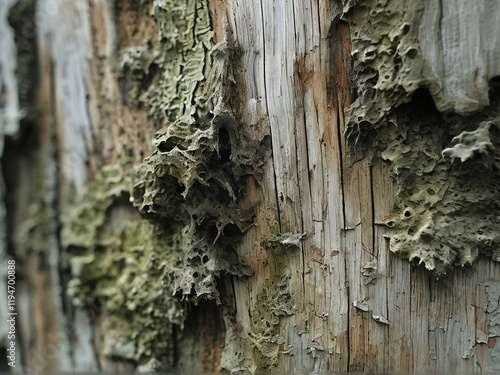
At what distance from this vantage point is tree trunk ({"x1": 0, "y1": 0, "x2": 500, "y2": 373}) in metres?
1.56

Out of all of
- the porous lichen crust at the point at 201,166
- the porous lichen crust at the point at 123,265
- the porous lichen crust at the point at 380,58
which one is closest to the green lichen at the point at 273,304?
the porous lichen crust at the point at 201,166

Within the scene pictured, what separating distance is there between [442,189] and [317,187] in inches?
15.8

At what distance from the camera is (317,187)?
1.70 meters

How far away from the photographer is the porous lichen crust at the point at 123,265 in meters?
2.12

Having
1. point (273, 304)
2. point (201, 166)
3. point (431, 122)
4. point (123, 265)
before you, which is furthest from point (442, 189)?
point (123, 265)

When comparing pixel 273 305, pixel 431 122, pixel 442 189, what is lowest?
pixel 273 305

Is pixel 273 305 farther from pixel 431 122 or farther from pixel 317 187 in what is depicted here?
pixel 431 122

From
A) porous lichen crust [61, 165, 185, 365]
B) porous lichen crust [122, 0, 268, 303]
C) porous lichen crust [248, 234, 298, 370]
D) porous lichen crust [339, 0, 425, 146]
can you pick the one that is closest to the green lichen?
porous lichen crust [248, 234, 298, 370]

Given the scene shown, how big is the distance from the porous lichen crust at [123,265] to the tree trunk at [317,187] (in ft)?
0.05

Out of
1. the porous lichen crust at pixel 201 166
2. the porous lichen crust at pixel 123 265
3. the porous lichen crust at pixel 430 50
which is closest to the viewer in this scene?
the porous lichen crust at pixel 430 50

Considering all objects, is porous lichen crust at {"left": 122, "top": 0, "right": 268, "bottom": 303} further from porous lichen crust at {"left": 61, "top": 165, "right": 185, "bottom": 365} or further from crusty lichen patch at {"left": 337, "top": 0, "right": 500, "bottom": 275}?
crusty lichen patch at {"left": 337, "top": 0, "right": 500, "bottom": 275}

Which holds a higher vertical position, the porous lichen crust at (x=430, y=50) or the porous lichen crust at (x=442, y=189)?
the porous lichen crust at (x=430, y=50)

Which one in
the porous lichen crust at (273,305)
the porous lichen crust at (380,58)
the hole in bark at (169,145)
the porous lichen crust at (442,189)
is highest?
the porous lichen crust at (380,58)

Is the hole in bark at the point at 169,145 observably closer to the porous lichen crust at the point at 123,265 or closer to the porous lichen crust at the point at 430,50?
the porous lichen crust at the point at 123,265
